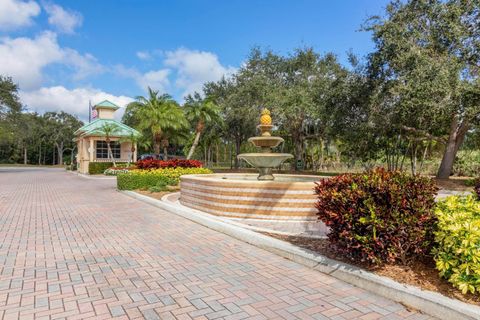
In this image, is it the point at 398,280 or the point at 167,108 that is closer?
the point at 398,280

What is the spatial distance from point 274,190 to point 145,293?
172 inches

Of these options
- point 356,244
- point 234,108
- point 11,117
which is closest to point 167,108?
point 234,108

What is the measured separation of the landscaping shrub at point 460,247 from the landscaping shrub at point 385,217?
0.21m

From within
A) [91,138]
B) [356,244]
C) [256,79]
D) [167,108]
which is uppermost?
[256,79]

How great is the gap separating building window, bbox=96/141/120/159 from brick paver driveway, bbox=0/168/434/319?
69.6ft

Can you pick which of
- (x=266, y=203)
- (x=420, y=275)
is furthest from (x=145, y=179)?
(x=420, y=275)

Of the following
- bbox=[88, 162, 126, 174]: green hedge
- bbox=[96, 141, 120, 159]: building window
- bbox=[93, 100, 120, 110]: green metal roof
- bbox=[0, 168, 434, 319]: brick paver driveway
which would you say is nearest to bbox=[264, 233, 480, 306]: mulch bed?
bbox=[0, 168, 434, 319]: brick paver driveway

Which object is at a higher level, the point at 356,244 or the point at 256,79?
the point at 256,79

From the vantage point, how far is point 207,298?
368 cm

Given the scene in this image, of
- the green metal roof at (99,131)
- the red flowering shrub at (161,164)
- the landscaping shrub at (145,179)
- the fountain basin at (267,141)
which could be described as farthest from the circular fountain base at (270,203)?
the green metal roof at (99,131)

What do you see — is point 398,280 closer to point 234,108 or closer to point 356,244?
point 356,244

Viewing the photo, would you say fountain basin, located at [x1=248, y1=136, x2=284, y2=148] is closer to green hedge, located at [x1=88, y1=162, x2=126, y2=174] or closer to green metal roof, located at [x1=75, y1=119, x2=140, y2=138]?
green hedge, located at [x1=88, y1=162, x2=126, y2=174]

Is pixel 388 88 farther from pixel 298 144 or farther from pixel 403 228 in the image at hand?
pixel 403 228

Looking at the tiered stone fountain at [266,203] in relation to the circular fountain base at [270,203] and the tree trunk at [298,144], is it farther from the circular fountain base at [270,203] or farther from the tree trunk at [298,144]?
the tree trunk at [298,144]
